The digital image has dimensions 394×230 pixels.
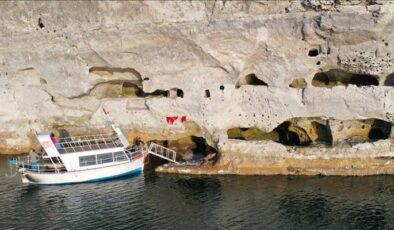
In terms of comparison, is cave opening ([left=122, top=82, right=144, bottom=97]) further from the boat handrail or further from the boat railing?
the boat handrail

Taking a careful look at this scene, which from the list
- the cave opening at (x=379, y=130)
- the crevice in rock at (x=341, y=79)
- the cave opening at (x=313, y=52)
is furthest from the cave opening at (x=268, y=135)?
the cave opening at (x=313, y=52)

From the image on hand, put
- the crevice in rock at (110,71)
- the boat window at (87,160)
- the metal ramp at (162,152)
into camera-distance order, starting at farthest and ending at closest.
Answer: the crevice in rock at (110,71), the metal ramp at (162,152), the boat window at (87,160)

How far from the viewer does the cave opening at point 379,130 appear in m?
23.4

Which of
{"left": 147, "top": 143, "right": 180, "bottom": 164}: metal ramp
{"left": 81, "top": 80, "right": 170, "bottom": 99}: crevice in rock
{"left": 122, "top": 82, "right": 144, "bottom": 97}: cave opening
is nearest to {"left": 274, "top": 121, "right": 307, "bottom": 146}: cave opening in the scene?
Result: {"left": 147, "top": 143, "right": 180, "bottom": 164}: metal ramp

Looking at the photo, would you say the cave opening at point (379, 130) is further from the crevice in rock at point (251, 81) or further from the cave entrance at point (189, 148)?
the cave entrance at point (189, 148)

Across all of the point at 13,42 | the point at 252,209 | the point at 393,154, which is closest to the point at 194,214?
the point at 252,209

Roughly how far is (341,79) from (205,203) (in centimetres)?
1093

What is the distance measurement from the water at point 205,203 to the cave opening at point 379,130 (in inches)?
109

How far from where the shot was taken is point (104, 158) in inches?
942

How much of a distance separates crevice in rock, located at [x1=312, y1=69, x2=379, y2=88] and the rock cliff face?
0.21 ft

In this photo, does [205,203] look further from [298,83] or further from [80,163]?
[298,83]

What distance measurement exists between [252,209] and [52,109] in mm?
14331

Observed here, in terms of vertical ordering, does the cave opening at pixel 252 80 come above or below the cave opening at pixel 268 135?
above

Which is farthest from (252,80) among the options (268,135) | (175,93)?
(175,93)
